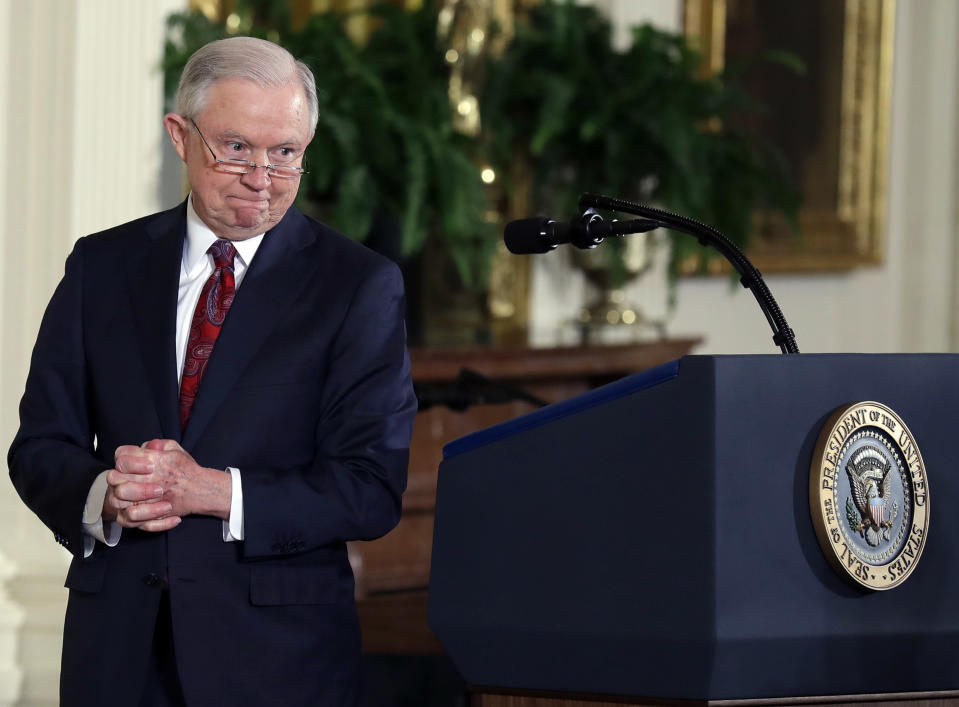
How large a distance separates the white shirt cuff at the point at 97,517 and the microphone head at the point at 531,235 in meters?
0.64

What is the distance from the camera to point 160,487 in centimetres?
174

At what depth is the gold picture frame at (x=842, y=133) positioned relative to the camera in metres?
6.11

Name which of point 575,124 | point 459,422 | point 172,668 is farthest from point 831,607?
point 575,124

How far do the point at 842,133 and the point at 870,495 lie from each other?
195 inches

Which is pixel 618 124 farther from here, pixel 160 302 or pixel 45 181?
pixel 160 302

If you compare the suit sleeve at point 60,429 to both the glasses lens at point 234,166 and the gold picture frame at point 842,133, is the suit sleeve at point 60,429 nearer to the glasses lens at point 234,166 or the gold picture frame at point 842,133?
the glasses lens at point 234,166

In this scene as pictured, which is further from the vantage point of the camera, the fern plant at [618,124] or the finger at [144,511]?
the fern plant at [618,124]

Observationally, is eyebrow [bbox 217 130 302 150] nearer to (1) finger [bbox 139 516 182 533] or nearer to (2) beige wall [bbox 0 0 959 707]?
(1) finger [bbox 139 516 182 533]

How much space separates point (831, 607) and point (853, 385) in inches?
10.0

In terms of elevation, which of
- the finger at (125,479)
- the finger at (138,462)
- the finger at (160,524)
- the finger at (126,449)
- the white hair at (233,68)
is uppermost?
the white hair at (233,68)

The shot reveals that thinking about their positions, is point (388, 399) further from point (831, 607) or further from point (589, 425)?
point (831, 607)

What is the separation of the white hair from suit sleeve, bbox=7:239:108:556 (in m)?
0.32

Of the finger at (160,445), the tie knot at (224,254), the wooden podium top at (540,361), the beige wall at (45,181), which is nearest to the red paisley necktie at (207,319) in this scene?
the tie knot at (224,254)

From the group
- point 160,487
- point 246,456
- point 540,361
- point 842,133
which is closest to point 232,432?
point 246,456
